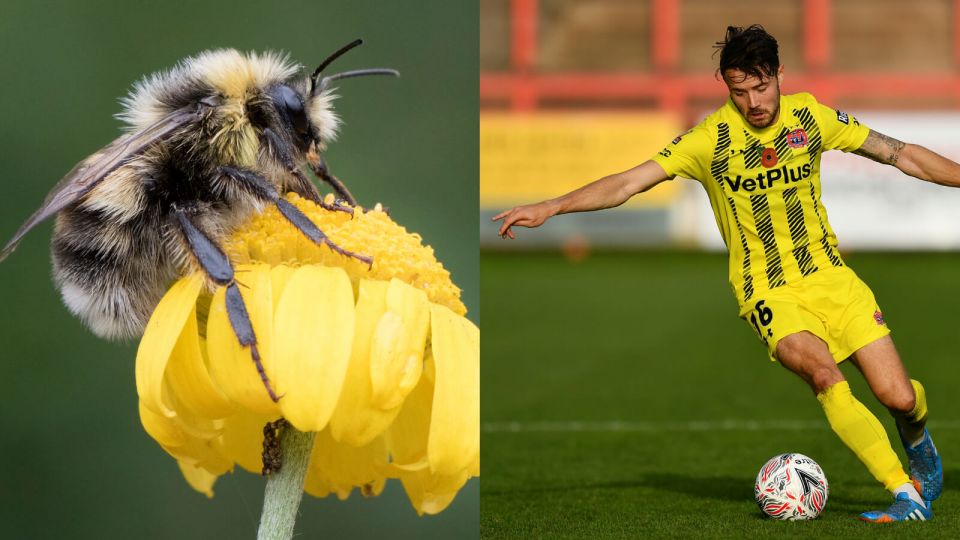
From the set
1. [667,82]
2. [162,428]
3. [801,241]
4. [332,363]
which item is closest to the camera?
[332,363]

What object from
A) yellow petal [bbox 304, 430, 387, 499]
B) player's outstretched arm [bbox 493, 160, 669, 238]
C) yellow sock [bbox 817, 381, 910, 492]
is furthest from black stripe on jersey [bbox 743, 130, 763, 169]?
yellow petal [bbox 304, 430, 387, 499]

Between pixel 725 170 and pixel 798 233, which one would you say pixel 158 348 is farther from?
pixel 798 233

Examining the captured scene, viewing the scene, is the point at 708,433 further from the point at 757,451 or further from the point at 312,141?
the point at 312,141

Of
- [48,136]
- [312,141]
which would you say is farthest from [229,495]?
[48,136]

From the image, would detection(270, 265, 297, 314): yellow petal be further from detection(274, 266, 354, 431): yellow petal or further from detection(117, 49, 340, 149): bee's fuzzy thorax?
detection(117, 49, 340, 149): bee's fuzzy thorax

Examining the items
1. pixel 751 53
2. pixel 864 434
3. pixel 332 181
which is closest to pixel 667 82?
pixel 864 434

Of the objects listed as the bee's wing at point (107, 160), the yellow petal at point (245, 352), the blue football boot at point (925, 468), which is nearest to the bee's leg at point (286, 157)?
the bee's wing at point (107, 160)
